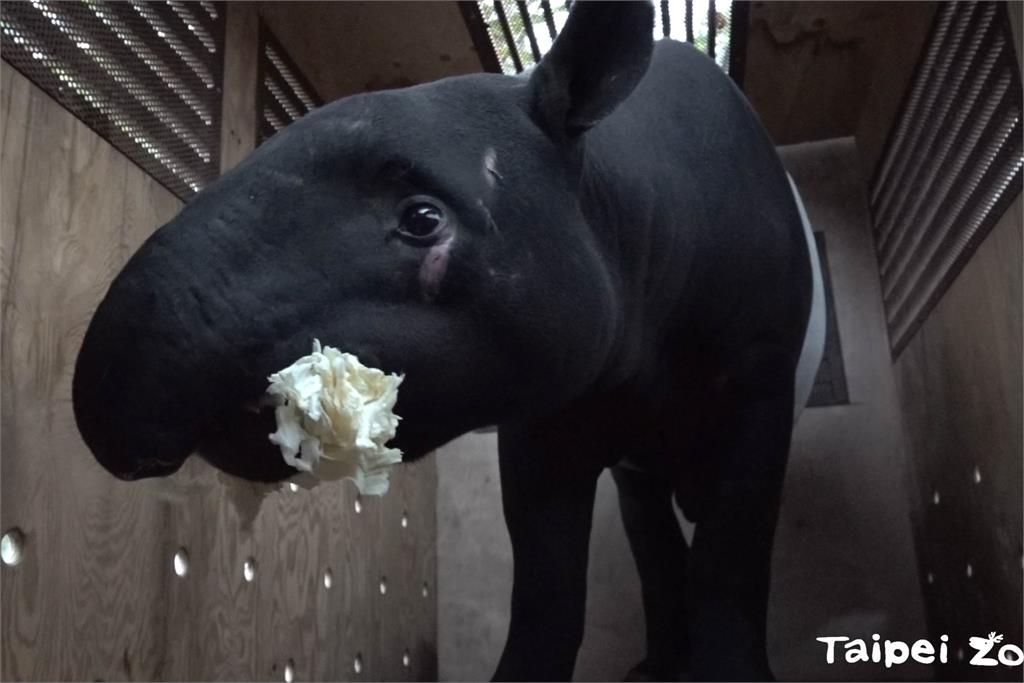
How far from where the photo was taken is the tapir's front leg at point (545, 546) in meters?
1.05

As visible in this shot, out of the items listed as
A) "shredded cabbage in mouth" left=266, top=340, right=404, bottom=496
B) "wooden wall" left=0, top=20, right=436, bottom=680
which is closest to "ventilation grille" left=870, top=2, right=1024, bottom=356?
"shredded cabbage in mouth" left=266, top=340, right=404, bottom=496

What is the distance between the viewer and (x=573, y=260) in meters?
0.81

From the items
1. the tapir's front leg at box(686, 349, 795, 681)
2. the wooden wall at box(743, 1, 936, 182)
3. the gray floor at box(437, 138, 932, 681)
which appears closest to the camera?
the tapir's front leg at box(686, 349, 795, 681)

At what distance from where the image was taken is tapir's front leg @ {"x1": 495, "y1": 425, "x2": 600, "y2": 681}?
1.05 m

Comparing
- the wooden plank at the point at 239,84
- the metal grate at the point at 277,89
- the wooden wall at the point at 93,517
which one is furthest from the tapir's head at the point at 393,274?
the metal grate at the point at 277,89

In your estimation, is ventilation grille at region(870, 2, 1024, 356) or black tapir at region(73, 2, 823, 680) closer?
black tapir at region(73, 2, 823, 680)

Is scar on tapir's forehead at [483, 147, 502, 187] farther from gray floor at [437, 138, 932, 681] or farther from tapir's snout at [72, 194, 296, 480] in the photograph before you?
gray floor at [437, 138, 932, 681]

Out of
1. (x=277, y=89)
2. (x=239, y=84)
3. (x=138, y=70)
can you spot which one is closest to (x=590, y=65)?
(x=138, y=70)

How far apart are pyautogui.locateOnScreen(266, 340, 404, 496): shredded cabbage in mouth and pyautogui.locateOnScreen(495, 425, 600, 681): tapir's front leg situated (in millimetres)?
422

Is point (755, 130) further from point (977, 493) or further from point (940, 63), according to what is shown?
point (977, 493)

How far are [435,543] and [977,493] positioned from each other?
0.84 meters

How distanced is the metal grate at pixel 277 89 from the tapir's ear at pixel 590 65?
0.60 meters

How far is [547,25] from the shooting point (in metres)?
1.33

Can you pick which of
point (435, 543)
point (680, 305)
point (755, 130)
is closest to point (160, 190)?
point (680, 305)
